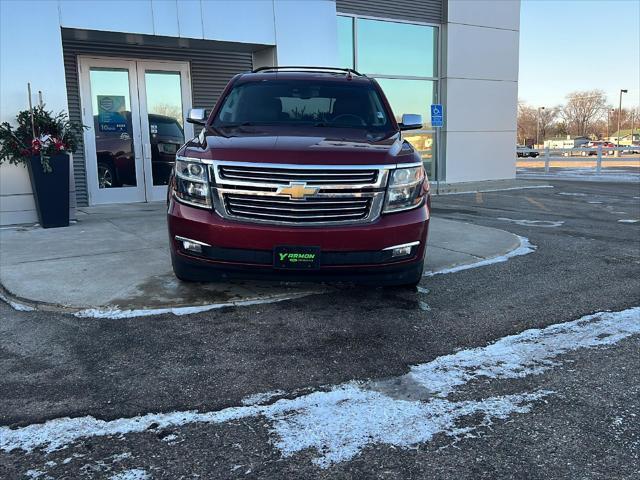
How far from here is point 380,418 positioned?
2758 mm

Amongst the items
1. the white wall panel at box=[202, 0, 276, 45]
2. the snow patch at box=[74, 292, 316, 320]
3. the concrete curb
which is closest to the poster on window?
the white wall panel at box=[202, 0, 276, 45]

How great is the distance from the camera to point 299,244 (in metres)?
3.91

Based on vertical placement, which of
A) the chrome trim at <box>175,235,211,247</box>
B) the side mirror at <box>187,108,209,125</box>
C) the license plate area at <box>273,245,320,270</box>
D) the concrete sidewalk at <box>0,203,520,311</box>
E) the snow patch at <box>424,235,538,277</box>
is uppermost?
the side mirror at <box>187,108,209,125</box>

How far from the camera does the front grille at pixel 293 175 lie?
3.98 metres

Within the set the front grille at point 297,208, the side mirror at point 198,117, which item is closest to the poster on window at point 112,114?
the side mirror at point 198,117

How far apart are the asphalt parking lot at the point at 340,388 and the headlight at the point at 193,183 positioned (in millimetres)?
908

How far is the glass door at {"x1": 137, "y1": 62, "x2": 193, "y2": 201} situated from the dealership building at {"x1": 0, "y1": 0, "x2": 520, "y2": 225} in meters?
0.02

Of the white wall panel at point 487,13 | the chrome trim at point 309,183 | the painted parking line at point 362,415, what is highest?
the white wall panel at point 487,13

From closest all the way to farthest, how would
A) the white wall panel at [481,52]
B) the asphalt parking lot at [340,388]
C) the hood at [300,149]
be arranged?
the asphalt parking lot at [340,388] → the hood at [300,149] → the white wall panel at [481,52]

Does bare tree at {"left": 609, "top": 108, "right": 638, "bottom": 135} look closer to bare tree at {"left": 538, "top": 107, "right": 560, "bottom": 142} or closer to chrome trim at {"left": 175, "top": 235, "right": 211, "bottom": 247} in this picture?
bare tree at {"left": 538, "top": 107, "right": 560, "bottom": 142}

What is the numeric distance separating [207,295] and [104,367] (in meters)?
1.46

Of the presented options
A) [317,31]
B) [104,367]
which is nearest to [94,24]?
[317,31]

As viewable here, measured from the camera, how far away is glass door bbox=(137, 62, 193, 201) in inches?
434

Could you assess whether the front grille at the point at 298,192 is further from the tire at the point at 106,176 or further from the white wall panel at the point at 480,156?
the white wall panel at the point at 480,156
